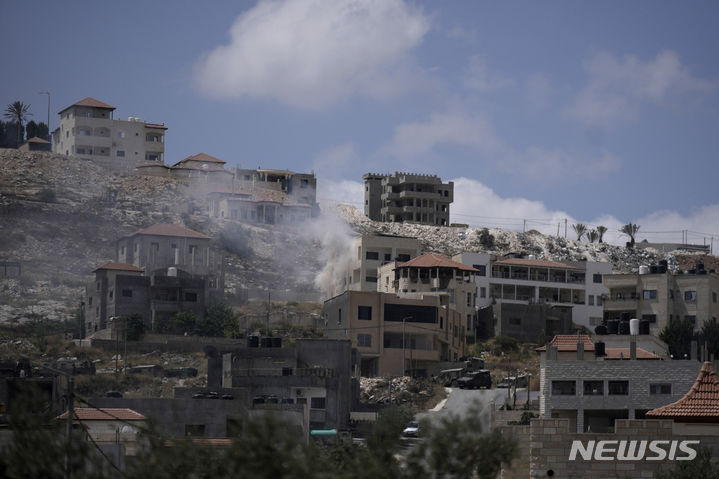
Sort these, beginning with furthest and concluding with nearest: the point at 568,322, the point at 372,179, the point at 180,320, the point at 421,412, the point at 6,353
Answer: the point at 372,179, the point at 568,322, the point at 180,320, the point at 6,353, the point at 421,412

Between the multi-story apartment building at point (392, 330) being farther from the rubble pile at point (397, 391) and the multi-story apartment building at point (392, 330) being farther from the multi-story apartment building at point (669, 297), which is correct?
the multi-story apartment building at point (669, 297)

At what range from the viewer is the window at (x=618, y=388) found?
62.8m

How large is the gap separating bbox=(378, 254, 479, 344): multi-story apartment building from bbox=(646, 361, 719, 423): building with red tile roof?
65.2 meters

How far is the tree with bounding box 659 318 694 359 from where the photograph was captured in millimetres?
95875

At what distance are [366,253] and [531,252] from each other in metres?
42.2

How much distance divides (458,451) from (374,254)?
9684 cm

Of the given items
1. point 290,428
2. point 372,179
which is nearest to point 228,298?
point 372,179

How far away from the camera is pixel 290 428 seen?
70.2 feet

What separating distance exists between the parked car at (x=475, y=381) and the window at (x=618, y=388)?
24584 millimetres

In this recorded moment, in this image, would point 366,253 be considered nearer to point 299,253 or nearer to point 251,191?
point 299,253

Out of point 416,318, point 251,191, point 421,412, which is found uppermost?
point 251,191

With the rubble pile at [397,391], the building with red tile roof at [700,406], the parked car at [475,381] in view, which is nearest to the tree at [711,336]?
the parked car at [475,381]

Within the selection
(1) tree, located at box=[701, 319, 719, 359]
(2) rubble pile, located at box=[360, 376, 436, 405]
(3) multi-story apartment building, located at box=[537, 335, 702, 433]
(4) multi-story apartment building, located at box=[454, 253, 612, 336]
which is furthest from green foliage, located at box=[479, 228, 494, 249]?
(3) multi-story apartment building, located at box=[537, 335, 702, 433]

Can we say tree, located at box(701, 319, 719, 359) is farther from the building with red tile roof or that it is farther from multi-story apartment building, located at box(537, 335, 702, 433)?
the building with red tile roof
